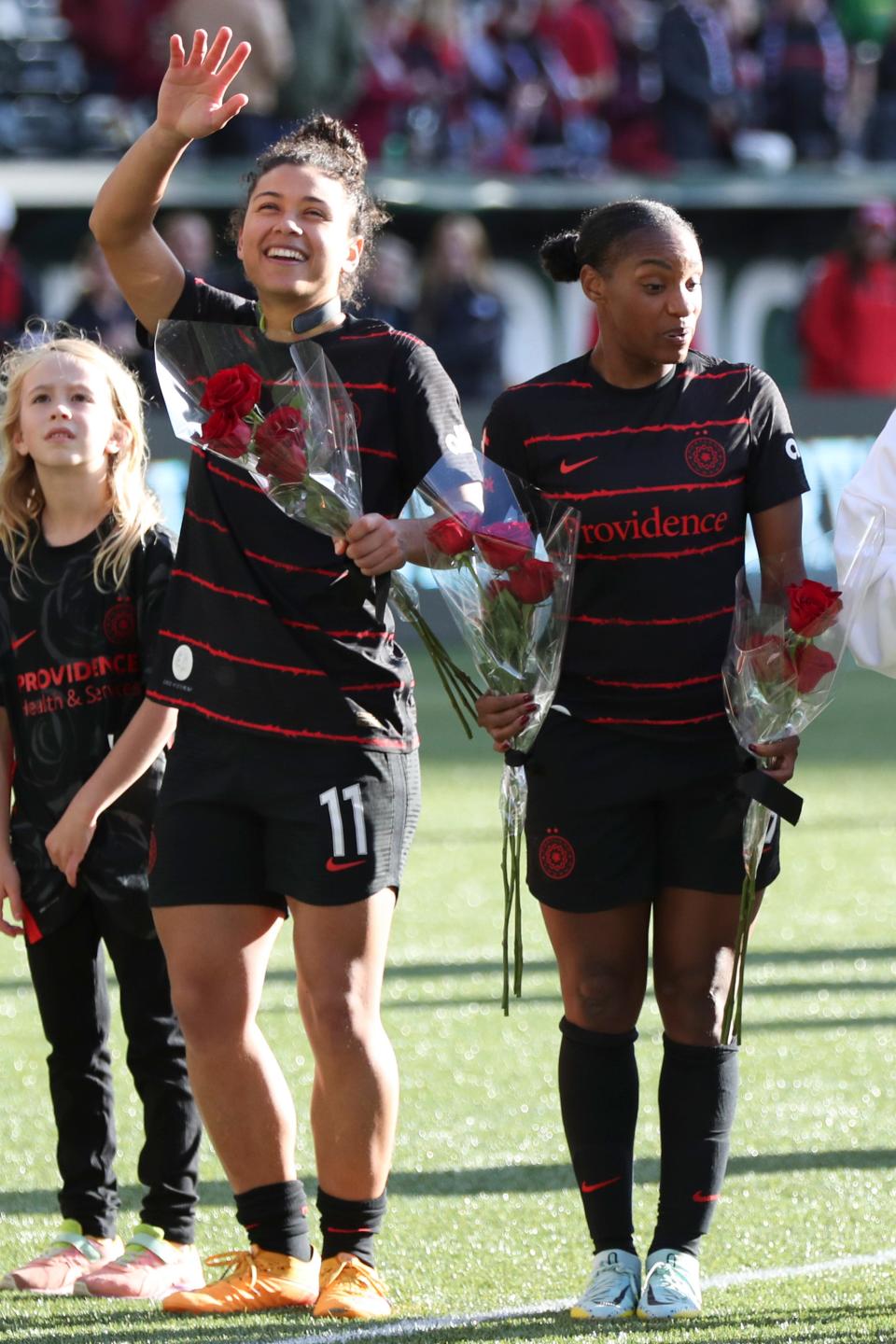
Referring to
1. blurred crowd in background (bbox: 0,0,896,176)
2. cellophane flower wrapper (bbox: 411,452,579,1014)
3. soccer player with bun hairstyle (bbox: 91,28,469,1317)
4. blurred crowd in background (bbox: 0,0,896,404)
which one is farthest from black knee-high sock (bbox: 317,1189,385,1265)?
blurred crowd in background (bbox: 0,0,896,176)

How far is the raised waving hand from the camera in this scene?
3.76m

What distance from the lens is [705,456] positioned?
3719 millimetres

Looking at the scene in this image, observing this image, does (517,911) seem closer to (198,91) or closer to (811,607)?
(811,607)

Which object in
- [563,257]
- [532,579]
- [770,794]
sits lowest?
[770,794]

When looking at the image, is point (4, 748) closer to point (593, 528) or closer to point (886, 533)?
point (593, 528)

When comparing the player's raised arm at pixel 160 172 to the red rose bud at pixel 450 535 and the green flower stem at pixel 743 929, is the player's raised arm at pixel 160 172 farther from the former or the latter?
the green flower stem at pixel 743 929

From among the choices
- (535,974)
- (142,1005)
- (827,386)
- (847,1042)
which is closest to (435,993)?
(535,974)

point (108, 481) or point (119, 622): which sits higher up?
point (108, 481)

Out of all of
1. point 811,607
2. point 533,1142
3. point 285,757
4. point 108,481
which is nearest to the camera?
point 811,607

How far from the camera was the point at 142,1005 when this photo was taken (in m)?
4.18

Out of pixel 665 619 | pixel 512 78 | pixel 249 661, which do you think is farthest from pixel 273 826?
pixel 512 78

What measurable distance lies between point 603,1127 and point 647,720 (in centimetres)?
72

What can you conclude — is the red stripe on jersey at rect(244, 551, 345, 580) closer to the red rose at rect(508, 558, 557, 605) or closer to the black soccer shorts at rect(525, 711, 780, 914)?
the red rose at rect(508, 558, 557, 605)

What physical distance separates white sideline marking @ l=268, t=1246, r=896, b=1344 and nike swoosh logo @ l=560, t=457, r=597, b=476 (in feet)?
4.77
